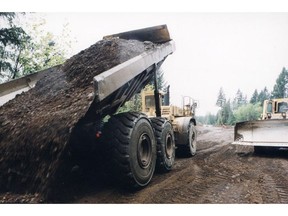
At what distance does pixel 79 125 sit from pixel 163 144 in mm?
1737

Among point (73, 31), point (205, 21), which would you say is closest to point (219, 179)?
point (205, 21)

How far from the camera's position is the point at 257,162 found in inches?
226

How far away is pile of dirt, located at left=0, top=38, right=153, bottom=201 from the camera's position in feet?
9.80

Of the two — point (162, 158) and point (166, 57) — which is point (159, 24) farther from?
point (162, 158)

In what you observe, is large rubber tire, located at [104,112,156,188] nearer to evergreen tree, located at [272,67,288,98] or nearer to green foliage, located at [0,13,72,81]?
green foliage, located at [0,13,72,81]

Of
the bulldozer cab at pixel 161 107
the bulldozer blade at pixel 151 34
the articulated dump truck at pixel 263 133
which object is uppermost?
the bulldozer blade at pixel 151 34

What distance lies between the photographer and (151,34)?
5.61m

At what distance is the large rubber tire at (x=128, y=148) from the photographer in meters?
3.39

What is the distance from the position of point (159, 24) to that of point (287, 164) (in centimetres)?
348

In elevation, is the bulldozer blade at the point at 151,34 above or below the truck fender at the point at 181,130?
above

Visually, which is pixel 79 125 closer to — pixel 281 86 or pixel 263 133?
pixel 281 86

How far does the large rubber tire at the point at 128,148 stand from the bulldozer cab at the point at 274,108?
4.78 meters

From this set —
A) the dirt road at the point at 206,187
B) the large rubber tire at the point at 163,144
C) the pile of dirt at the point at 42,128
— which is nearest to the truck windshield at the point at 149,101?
the large rubber tire at the point at 163,144

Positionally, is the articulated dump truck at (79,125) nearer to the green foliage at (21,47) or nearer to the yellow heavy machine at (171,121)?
the yellow heavy machine at (171,121)
